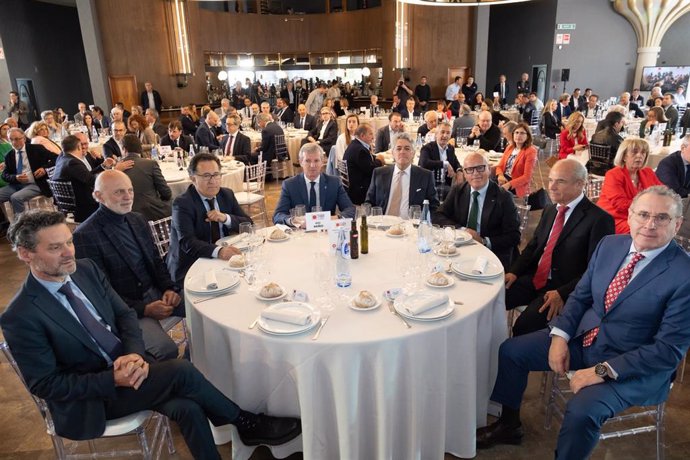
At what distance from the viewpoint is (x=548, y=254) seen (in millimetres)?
3070

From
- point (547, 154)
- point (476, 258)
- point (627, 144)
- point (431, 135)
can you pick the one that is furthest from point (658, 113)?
point (476, 258)

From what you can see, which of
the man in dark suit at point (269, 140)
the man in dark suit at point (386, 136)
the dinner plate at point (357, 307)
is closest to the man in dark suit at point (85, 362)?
the dinner plate at point (357, 307)

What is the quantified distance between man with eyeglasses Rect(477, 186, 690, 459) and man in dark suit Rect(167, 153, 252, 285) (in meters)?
2.26

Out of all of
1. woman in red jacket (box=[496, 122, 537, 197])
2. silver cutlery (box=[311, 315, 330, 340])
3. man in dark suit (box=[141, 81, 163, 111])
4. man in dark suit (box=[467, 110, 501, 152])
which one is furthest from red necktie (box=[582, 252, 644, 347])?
man in dark suit (box=[141, 81, 163, 111])

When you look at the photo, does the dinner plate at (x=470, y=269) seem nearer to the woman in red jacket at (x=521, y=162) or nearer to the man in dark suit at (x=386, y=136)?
the woman in red jacket at (x=521, y=162)

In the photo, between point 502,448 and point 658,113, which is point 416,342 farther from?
point 658,113

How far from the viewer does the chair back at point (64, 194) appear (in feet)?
16.7

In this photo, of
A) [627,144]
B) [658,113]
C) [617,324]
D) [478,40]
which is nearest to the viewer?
[617,324]

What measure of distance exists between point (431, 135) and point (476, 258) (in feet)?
12.2

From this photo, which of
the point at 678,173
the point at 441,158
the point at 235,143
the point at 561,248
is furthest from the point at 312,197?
the point at 235,143

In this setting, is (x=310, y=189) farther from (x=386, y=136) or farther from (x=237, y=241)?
(x=386, y=136)

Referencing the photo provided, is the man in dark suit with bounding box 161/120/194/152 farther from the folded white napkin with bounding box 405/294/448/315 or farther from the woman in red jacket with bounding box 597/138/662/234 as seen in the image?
the folded white napkin with bounding box 405/294/448/315

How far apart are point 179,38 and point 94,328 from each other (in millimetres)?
13762

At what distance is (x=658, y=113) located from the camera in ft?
24.8
